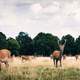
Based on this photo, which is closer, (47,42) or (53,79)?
(53,79)

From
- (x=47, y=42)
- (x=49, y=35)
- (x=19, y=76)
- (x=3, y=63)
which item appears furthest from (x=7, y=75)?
(x=49, y=35)

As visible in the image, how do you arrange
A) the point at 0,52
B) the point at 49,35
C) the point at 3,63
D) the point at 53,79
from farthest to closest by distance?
the point at 49,35 → the point at 0,52 → the point at 3,63 → the point at 53,79

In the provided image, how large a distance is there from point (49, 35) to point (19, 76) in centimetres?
9833

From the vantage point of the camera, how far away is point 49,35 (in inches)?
4505

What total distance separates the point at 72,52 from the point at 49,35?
22.3m

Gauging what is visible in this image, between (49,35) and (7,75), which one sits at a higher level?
(49,35)

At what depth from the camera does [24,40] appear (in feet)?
381

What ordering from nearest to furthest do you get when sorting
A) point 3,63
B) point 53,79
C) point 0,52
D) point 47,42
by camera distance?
point 53,79 → point 3,63 → point 0,52 → point 47,42

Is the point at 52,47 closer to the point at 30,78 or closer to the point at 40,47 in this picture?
the point at 40,47

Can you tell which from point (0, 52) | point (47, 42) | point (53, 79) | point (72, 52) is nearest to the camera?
point (53, 79)

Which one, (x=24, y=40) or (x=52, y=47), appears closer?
(x=52, y=47)

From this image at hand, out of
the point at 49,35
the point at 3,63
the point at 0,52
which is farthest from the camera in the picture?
the point at 49,35

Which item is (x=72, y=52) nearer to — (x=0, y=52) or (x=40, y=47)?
(x=40, y=47)

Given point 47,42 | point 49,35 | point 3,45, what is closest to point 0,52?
point 3,45
